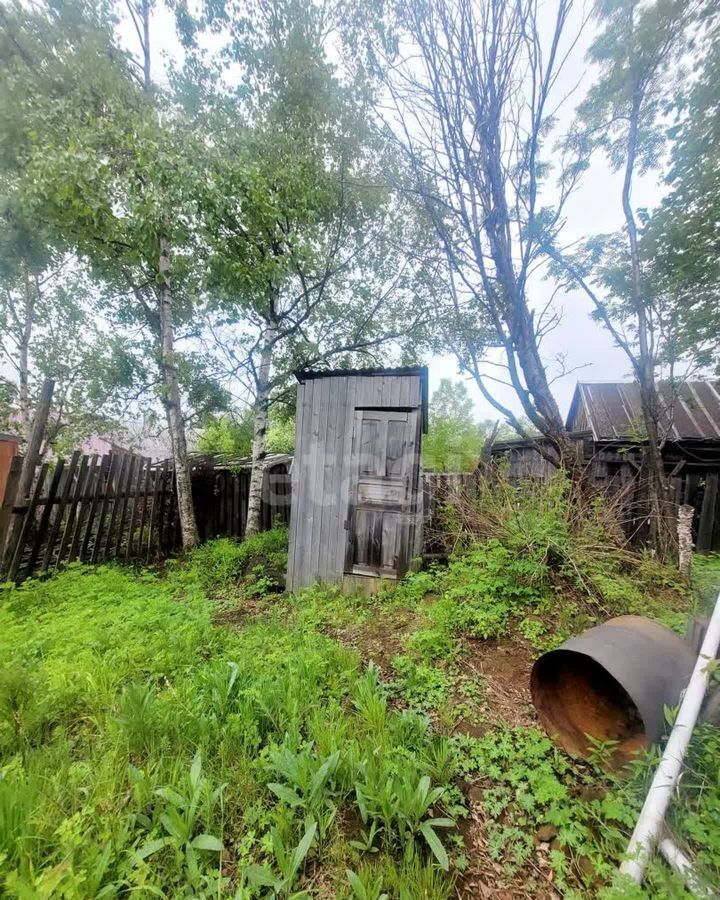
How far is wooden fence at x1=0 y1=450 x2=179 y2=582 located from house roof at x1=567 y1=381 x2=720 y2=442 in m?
8.08

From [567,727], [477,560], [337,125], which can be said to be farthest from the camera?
[337,125]

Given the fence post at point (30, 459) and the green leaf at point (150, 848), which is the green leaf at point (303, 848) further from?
the fence post at point (30, 459)

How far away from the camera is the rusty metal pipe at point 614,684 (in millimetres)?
1599

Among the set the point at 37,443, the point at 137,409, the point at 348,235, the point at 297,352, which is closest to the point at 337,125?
the point at 348,235

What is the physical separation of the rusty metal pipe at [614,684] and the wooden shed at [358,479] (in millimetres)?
2377

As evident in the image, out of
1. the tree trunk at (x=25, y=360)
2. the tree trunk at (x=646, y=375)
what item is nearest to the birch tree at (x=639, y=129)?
the tree trunk at (x=646, y=375)

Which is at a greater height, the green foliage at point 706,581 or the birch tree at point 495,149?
the birch tree at point 495,149

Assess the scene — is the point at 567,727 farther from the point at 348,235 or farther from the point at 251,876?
the point at 348,235

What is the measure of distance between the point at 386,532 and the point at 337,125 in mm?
7625

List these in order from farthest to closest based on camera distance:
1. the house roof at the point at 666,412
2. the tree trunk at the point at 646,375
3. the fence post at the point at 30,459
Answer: the house roof at the point at 666,412
the tree trunk at the point at 646,375
the fence post at the point at 30,459

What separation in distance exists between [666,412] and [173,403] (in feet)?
28.1

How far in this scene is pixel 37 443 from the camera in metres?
3.81

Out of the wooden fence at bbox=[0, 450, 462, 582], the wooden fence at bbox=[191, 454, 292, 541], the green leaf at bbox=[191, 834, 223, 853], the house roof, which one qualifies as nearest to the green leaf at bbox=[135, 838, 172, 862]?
the green leaf at bbox=[191, 834, 223, 853]

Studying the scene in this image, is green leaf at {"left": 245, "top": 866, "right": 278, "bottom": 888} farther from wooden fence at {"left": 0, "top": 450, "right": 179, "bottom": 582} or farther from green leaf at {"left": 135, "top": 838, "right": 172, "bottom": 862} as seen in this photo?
wooden fence at {"left": 0, "top": 450, "right": 179, "bottom": 582}
